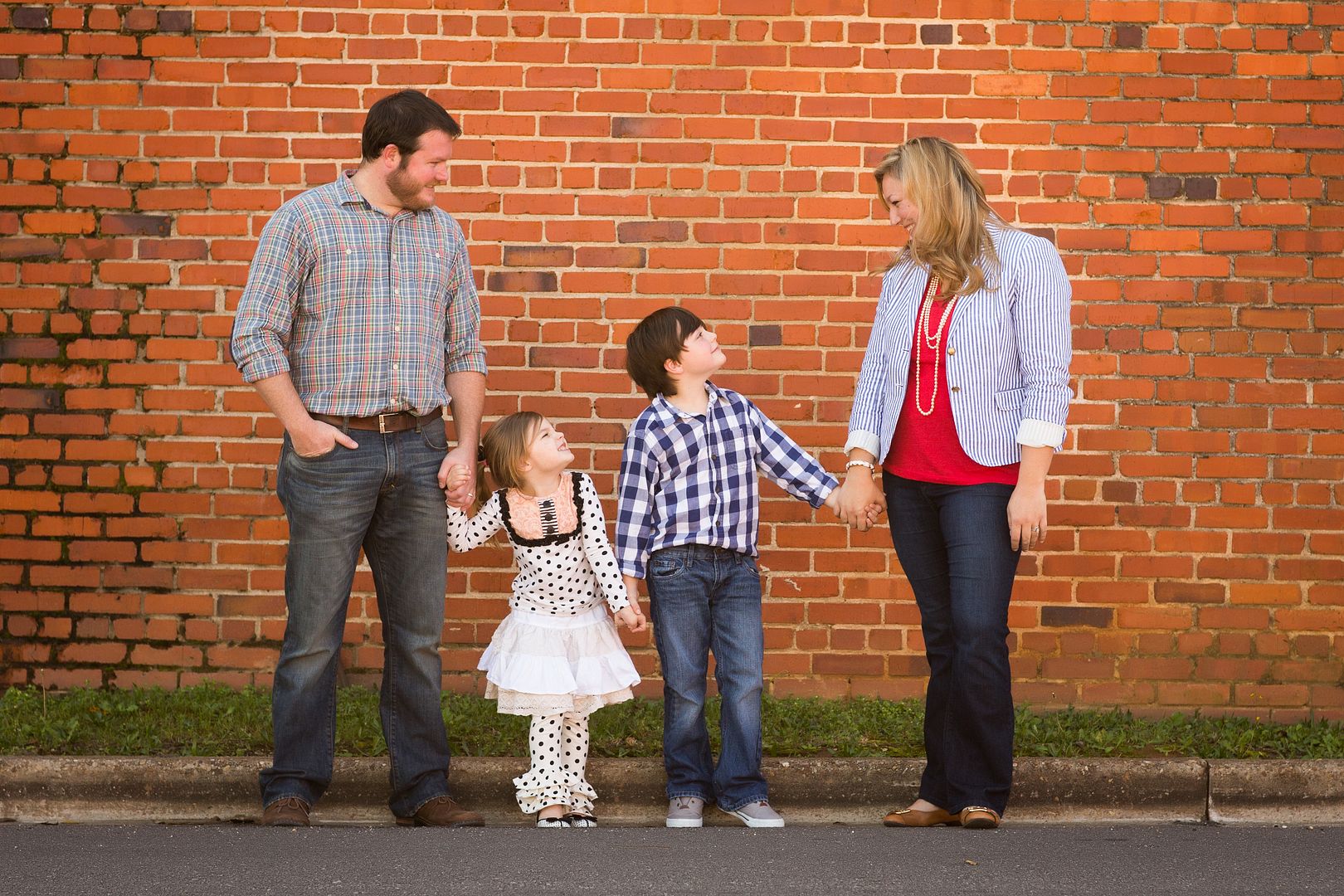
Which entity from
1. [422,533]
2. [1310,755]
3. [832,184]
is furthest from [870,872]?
[832,184]

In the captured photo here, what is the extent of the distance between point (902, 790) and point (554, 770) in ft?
3.80

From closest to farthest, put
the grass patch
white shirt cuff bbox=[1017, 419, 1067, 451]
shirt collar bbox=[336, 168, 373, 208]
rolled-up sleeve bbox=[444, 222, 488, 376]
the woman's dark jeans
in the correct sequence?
white shirt cuff bbox=[1017, 419, 1067, 451] → the woman's dark jeans → shirt collar bbox=[336, 168, 373, 208] → rolled-up sleeve bbox=[444, 222, 488, 376] → the grass patch

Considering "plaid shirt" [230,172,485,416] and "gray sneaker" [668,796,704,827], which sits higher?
"plaid shirt" [230,172,485,416]

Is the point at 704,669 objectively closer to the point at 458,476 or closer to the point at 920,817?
the point at 920,817

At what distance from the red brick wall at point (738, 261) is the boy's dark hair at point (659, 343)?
2.86 feet

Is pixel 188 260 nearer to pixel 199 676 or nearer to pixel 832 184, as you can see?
pixel 199 676

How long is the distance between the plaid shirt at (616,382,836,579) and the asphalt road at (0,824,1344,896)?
87 centimetres

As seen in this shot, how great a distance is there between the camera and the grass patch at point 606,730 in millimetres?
4496

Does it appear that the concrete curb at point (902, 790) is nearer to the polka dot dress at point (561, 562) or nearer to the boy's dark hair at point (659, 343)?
the polka dot dress at point (561, 562)

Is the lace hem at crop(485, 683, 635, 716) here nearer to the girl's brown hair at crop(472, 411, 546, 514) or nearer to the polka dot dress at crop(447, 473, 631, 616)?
the polka dot dress at crop(447, 473, 631, 616)

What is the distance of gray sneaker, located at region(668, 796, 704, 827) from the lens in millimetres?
4062

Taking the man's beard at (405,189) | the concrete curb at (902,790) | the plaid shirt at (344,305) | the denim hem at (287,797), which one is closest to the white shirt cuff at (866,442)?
the concrete curb at (902,790)

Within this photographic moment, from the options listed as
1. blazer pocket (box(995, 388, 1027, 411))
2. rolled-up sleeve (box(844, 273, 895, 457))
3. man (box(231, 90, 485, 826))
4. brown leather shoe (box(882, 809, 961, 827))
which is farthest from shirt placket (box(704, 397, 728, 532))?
brown leather shoe (box(882, 809, 961, 827))

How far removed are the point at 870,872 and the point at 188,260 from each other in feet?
11.2
